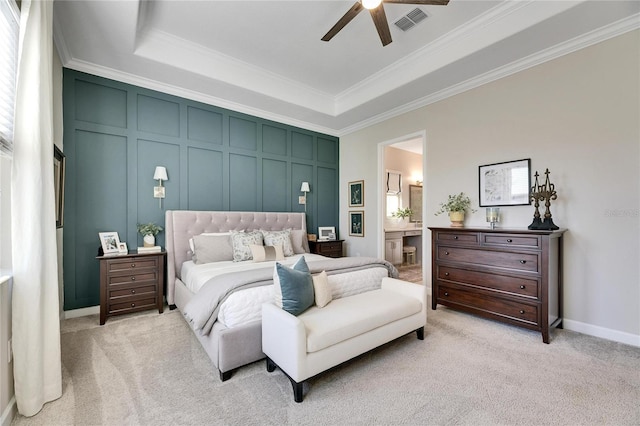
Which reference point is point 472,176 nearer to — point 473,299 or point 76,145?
point 473,299

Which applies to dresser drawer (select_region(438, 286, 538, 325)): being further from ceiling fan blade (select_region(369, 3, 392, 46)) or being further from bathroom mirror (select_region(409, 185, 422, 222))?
bathroom mirror (select_region(409, 185, 422, 222))

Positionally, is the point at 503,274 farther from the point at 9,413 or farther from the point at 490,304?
the point at 9,413

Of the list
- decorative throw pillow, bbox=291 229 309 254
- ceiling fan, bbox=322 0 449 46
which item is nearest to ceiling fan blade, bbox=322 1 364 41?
ceiling fan, bbox=322 0 449 46

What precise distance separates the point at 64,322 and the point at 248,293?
2.48 m

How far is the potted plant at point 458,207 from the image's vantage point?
148 inches

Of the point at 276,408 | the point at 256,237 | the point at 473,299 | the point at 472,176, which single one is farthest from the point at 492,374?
the point at 256,237

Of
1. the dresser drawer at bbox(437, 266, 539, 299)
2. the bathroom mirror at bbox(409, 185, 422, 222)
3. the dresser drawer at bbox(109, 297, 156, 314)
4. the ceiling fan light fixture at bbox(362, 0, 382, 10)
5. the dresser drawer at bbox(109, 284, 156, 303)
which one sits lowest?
the dresser drawer at bbox(109, 297, 156, 314)

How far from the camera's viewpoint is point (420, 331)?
272cm

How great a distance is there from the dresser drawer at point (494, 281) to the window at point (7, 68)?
4.08m

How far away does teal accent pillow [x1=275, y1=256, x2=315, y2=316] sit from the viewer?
6.89ft

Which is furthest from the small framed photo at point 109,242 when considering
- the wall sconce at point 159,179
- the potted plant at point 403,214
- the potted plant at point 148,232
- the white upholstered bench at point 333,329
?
the potted plant at point 403,214

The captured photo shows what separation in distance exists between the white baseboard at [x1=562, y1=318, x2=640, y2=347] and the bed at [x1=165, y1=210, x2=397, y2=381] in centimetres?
188

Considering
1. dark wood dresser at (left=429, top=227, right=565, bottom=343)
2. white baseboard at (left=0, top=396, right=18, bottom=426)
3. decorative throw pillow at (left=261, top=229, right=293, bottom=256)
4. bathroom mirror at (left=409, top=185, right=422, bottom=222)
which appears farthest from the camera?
bathroom mirror at (left=409, top=185, right=422, bottom=222)

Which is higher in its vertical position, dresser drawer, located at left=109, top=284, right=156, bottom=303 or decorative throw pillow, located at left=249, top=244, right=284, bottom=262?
decorative throw pillow, located at left=249, top=244, right=284, bottom=262
